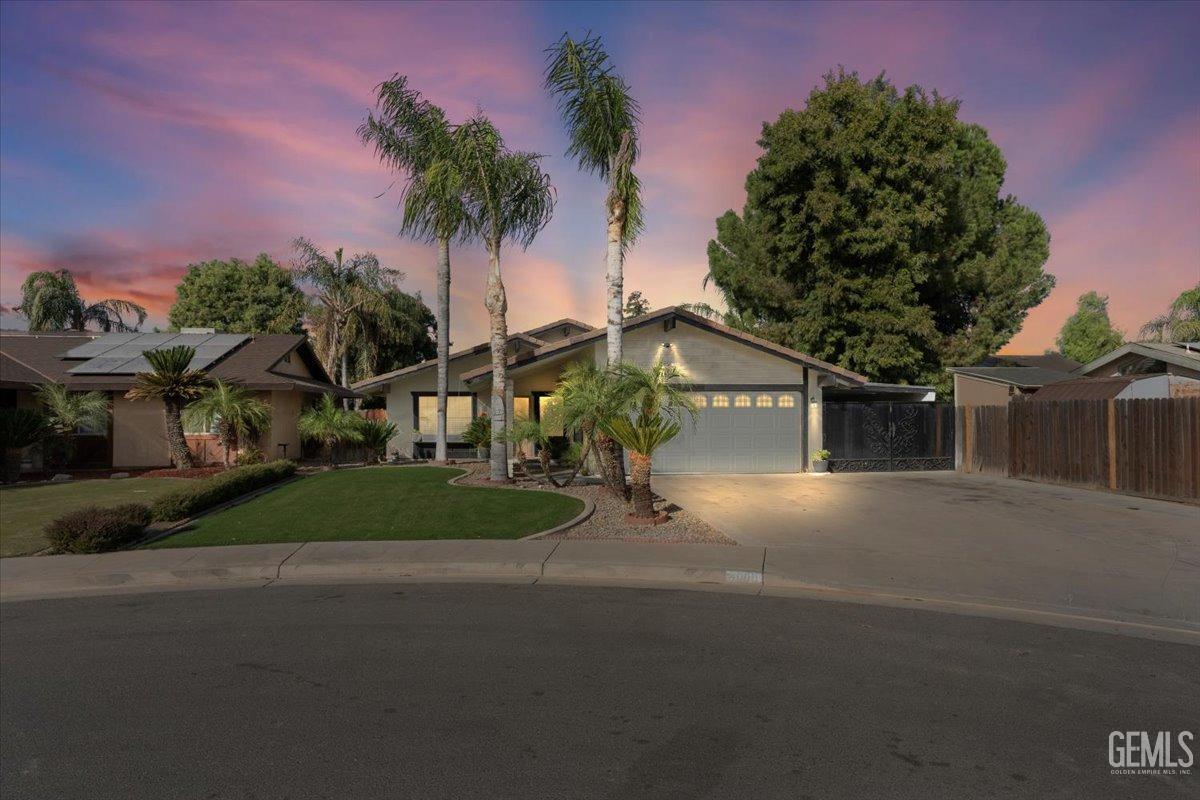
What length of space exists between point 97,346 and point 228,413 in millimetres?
9590

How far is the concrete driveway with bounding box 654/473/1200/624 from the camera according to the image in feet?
25.9

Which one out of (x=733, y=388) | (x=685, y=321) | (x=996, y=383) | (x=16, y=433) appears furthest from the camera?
(x=996, y=383)

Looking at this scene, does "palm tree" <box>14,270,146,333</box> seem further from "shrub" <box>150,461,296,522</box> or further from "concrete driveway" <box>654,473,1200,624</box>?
"concrete driveway" <box>654,473,1200,624</box>

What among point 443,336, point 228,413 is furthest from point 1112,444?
point 228,413

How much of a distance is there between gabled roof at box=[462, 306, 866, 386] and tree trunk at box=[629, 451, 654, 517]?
25.9ft

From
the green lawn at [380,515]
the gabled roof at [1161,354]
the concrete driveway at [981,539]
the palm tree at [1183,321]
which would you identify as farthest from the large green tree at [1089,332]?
the green lawn at [380,515]

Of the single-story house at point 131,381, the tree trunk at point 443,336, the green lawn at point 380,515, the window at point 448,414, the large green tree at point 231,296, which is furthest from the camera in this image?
the large green tree at point 231,296

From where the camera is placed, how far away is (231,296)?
145ft

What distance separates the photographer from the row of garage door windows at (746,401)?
2103cm

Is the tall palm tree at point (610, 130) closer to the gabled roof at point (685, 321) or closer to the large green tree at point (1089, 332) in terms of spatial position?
the gabled roof at point (685, 321)

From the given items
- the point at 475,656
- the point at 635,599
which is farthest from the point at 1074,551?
the point at 475,656

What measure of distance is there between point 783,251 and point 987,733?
2698 cm

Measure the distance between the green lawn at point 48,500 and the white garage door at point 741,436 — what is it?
13.2 meters

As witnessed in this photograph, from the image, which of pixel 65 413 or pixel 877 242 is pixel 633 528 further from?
pixel 877 242
